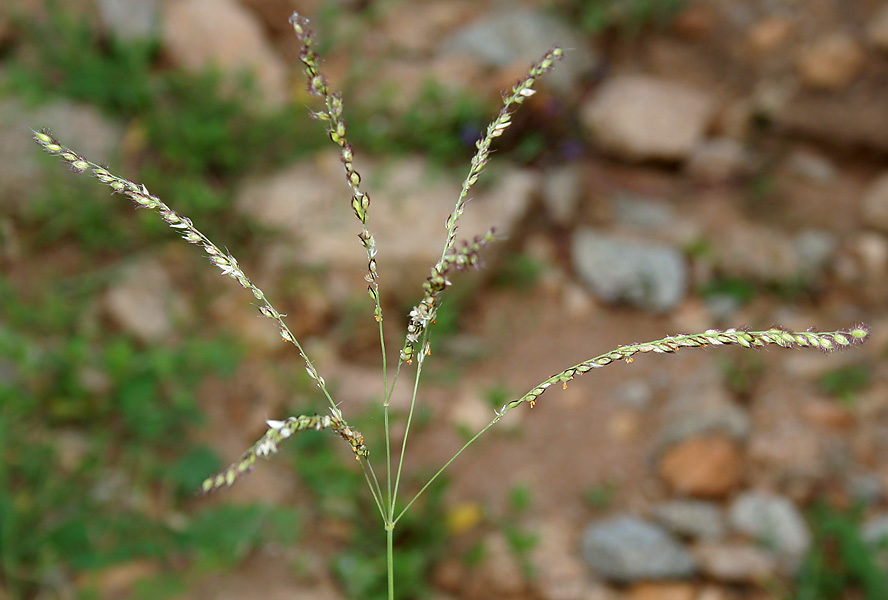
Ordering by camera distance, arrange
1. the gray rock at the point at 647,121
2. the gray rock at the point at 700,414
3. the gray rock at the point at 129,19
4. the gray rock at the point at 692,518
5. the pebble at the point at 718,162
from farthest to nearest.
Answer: the gray rock at the point at 647,121, the pebble at the point at 718,162, the gray rock at the point at 129,19, the gray rock at the point at 700,414, the gray rock at the point at 692,518

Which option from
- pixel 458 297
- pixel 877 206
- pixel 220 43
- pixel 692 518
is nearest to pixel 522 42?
pixel 220 43

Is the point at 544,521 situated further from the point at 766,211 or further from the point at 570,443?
the point at 766,211

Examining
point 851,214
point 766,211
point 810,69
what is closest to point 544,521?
point 766,211

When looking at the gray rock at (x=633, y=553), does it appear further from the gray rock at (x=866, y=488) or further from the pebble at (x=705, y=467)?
the gray rock at (x=866, y=488)

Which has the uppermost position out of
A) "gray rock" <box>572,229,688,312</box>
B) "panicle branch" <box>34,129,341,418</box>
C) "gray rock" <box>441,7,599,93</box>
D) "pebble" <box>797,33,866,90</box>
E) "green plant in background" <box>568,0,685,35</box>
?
"green plant in background" <box>568,0,685,35</box>

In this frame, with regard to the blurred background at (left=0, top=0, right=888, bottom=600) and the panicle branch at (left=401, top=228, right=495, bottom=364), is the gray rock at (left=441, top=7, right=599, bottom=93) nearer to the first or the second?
the blurred background at (left=0, top=0, right=888, bottom=600)

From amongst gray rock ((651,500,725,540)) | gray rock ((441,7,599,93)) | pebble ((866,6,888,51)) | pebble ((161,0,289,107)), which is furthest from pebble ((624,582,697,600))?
pebble ((866,6,888,51))

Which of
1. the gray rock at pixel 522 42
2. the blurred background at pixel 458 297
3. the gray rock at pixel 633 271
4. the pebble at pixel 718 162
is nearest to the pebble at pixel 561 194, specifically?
the blurred background at pixel 458 297
